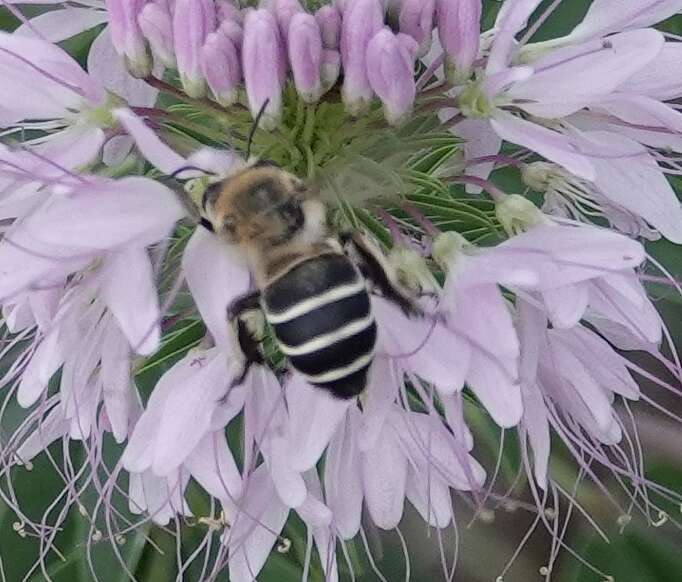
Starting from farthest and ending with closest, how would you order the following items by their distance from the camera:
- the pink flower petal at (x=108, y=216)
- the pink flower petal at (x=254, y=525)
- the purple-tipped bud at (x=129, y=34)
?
1. the pink flower petal at (x=254, y=525)
2. the purple-tipped bud at (x=129, y=34)
3. the pink flower petal at (x=108, y=216)

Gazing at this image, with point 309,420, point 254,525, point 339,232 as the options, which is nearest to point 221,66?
point 339,232

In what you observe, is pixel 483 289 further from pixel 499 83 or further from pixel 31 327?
pixel 31 327

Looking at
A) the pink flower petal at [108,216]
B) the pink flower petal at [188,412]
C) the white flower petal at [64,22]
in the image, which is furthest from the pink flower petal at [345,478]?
the white flower petal at [64,22]

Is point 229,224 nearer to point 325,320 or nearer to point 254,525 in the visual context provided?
point 325,320

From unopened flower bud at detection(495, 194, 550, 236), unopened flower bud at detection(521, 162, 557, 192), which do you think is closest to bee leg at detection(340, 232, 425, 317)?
unopened flower bud at detection(495, 194, 550, 236)

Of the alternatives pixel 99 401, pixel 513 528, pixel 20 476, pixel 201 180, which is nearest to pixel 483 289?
pixel 201 180

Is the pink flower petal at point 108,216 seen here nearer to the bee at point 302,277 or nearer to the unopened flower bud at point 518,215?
the bee at point 302,277
